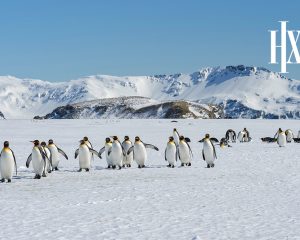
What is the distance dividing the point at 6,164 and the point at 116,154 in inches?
173

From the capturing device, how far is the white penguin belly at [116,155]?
18562 mm

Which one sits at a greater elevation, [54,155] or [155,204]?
[54,155]

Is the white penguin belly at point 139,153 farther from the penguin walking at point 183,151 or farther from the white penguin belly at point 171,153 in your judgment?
the penguin walking at point 183,151

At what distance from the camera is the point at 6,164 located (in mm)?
15234

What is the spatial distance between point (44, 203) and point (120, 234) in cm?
349

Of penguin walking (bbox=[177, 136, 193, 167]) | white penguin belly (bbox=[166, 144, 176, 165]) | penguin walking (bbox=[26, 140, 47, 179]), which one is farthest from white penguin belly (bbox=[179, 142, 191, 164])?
penguin walking (bbox=[26, 140, 47, 179])

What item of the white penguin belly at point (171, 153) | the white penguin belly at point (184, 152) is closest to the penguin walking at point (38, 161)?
the white penguin belly at point (171, 153)

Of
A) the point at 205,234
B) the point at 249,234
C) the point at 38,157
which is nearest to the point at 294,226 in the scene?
the point at 249,234

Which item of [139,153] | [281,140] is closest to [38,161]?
[139,153]

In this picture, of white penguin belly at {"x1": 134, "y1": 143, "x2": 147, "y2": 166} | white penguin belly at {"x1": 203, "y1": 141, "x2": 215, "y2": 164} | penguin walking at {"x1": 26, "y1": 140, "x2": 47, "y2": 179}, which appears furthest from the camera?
white penguin belly at {"x1": 134, "y1": 143, "x2": 147, "y2": 166}

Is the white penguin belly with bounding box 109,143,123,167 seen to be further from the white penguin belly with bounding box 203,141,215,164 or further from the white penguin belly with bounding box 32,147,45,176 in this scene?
the white penguin belly with bounding box 32,147,45,176

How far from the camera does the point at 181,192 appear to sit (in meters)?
12.9

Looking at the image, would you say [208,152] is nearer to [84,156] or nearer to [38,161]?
[84,156]

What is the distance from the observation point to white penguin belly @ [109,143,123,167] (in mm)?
18562
